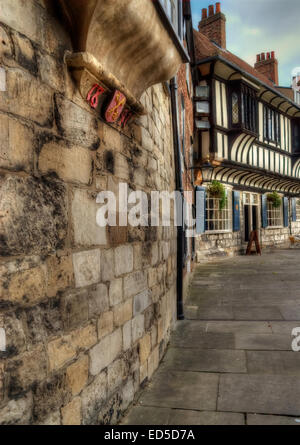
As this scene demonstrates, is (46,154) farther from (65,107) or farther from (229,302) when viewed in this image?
(229,302)

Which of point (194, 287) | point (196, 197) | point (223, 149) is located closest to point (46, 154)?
point (194, 287)

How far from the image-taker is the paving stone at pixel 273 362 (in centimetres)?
288

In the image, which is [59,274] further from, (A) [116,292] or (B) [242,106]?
(B) [242,106]

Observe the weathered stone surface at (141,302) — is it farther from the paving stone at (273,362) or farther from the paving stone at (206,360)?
the paving stone at (273,362)

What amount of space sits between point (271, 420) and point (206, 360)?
3.47ft

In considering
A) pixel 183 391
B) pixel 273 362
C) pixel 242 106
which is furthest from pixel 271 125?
pixel 183 391

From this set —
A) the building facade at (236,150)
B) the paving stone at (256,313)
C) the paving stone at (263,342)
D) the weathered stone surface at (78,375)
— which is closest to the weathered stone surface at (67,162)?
the weathered stone surface at (78,375)

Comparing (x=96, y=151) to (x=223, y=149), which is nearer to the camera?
(x=96, y=151)

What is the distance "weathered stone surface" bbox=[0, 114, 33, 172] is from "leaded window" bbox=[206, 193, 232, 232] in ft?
31.7

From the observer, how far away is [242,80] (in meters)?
10.4

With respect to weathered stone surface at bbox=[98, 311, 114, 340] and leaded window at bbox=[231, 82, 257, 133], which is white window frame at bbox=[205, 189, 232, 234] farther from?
weathered stone surface at bbox=[98, 311, 114, 340]

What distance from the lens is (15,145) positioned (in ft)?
4.31

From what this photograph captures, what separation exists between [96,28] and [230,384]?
113 inches

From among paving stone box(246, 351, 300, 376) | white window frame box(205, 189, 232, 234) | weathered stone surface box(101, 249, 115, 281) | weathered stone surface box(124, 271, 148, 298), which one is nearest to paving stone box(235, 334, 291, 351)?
paving stone box(246, 351, 300, 376)
